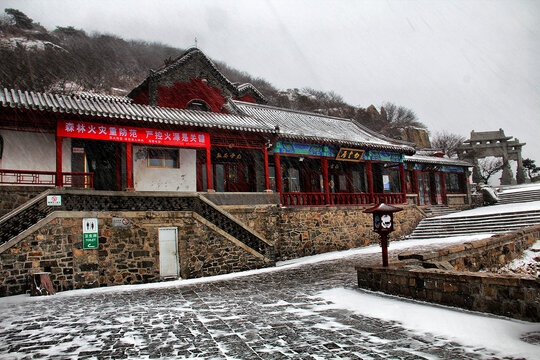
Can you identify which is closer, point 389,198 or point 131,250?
point 131,250

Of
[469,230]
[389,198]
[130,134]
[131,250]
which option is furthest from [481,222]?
[130,134]

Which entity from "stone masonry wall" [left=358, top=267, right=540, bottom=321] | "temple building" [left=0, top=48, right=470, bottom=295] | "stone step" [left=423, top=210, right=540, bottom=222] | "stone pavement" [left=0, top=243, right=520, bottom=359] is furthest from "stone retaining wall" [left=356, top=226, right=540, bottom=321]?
"stone step" [left=423, top=210, right=540, bottom=222]

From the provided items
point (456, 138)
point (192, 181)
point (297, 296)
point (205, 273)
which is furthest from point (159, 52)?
point (297, 296)

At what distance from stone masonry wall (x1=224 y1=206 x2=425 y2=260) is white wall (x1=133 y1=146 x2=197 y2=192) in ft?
8.19

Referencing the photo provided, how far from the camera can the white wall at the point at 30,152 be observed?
11.8 metres

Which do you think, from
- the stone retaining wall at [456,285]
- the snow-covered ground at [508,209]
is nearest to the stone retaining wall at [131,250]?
the stone retaining wall at [456,285]

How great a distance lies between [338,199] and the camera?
1709 cm

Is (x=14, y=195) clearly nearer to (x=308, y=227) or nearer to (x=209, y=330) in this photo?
(x=209, y=330)

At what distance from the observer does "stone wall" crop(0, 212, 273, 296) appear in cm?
898

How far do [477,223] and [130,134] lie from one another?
1569 centimetres

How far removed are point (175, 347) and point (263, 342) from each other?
104cm

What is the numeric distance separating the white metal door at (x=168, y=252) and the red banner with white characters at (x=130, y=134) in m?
3.56

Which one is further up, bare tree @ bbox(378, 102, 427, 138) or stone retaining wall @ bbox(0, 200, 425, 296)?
bare tree @ bbox(378, 102, 427, 138)

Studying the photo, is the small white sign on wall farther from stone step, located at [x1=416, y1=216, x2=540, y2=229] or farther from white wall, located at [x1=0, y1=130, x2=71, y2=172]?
stone step, located at [x1=416, y1=216, x2=540, y2=229]
